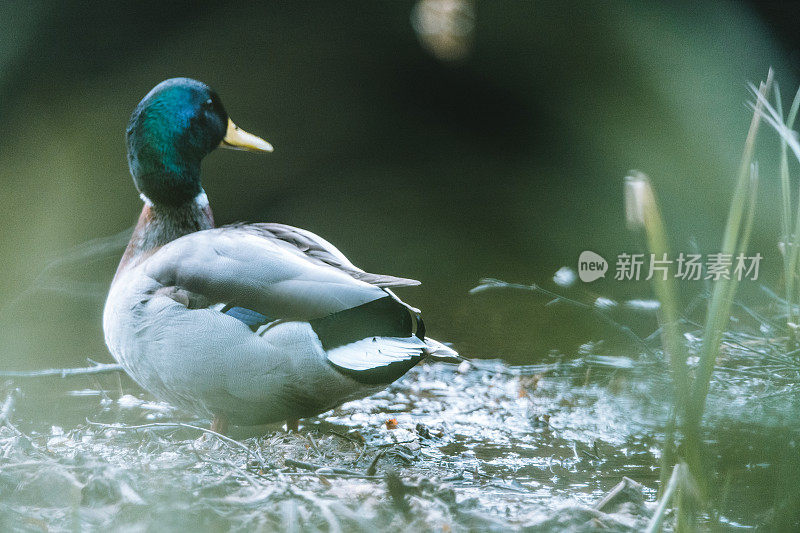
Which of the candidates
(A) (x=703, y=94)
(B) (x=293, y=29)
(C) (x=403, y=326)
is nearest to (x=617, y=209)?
(A) (x=703, y=94)

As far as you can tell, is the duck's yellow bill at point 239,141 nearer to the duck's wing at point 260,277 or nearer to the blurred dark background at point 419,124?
the duck's wing at point 260,277

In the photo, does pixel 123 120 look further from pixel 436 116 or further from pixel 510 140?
pixel 510 140

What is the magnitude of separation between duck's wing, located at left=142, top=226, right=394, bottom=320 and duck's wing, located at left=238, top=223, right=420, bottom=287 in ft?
0.08

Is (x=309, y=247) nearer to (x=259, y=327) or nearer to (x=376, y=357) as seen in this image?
(x=259, y=327)

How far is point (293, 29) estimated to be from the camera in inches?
182

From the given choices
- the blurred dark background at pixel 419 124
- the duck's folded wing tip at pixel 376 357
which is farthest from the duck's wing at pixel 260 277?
the blurred dark background at pixel 419 124

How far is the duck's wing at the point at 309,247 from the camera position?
205cm

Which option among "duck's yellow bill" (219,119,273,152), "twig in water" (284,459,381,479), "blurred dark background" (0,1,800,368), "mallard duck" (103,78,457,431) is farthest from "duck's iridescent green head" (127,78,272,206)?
"blurred dark background" (0,1,800,368)

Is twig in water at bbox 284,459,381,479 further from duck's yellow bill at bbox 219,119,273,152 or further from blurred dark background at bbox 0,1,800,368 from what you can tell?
blurred dark background at bbox 0,1,800,368

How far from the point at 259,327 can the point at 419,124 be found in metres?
3.25

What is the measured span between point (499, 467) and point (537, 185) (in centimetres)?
335

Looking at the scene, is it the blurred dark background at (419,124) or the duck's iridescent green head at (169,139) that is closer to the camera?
the duck's iridescent green head at (169,139)

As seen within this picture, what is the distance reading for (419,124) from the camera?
5031 millimetres

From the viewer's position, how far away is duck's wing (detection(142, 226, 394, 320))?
1.92 meters
